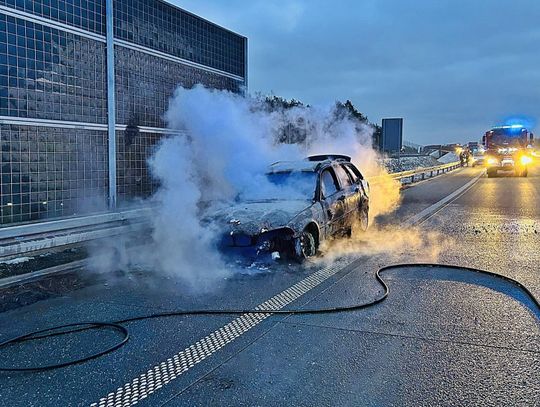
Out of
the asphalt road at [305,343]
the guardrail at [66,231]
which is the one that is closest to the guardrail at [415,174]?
the guardrail at [66,231]

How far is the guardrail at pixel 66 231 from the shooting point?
23.0 ft

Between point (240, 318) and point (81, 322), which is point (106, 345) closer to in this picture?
point (81, 322)

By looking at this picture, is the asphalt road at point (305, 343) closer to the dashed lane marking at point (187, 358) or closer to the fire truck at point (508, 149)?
the dashed lane marking at point (187, 358)

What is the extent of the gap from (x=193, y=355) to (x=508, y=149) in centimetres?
3467

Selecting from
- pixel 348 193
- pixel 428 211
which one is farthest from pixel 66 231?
pixel 428 211

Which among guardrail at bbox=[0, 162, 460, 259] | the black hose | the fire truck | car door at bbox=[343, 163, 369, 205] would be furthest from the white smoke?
the fire truck

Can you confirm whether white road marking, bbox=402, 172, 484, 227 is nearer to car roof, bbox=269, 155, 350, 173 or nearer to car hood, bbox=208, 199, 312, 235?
car roof, bbox=269, 155, 350, 173

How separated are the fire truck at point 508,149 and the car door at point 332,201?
1058 inches

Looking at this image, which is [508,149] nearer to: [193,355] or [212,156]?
[212,156]

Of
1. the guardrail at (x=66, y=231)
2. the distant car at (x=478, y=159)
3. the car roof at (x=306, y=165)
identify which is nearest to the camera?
the guardrail at (x=66, y=231)

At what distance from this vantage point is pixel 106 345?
4238 millimetres

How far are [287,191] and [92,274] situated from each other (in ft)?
10.8

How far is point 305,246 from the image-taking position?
733cm

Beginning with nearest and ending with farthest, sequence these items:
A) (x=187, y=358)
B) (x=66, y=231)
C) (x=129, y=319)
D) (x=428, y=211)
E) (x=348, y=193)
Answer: (x=187, y=358) < (x=129, y=319) < (x=66, y=231) < (x=348, y=193) < (x=428, y=211)
